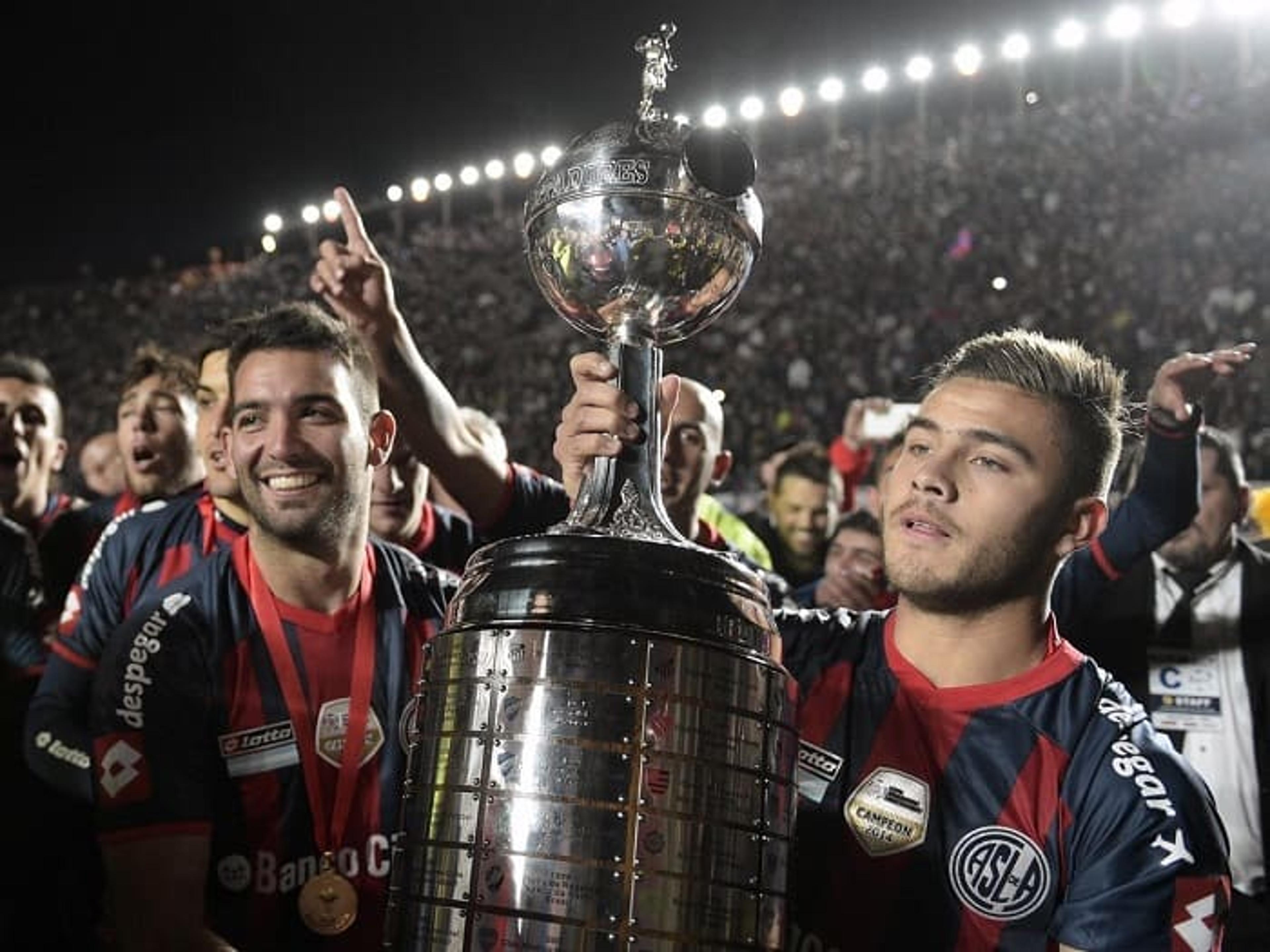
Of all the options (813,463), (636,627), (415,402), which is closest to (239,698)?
(415,402)

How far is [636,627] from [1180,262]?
1420 centimetres

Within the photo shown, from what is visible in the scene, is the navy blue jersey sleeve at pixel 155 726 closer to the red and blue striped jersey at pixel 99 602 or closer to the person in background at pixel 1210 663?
the red and blue striped jersey at pixel 99 602

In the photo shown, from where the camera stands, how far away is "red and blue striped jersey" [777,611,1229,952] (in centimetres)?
171

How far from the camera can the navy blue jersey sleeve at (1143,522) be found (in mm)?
2664

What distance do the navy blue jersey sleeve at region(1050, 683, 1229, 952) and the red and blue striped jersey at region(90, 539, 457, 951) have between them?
971 mm

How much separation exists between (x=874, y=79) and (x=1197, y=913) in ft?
45.1

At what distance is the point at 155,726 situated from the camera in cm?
202

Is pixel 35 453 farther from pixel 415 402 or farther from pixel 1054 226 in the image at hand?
pixel 1054 226

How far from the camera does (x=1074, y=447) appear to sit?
1982 millimetres

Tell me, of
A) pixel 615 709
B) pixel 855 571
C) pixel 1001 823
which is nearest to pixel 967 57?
pixel 855 571

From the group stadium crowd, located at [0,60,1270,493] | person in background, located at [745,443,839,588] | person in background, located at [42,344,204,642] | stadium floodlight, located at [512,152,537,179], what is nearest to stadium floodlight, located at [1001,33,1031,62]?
stadium crowd, located at [0,60,1270,493]

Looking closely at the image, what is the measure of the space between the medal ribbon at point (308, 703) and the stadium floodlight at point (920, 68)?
→ 12.9 metres

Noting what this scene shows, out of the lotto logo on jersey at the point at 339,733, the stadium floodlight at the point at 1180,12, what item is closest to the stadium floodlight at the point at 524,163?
the stadium floodlight at the point at 1180,12

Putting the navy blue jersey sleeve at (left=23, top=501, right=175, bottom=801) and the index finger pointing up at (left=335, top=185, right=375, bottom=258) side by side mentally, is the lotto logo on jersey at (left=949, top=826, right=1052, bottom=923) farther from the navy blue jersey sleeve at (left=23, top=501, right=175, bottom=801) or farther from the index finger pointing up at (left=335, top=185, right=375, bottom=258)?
the navy blue jersey sleeve at (left=23, top=501, right=175, bottom=801)
